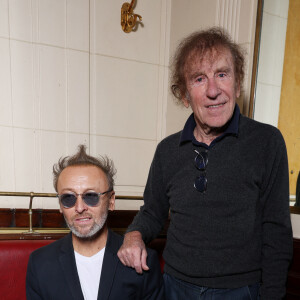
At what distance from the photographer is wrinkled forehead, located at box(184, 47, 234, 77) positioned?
1279 millimetres

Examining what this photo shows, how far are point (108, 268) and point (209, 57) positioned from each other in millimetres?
1148

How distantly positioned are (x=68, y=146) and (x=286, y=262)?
7.75 feet

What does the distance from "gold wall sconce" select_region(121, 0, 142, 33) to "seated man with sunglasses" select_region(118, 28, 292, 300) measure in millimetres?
1922

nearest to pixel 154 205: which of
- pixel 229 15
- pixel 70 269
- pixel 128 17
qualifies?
pixel 70 269

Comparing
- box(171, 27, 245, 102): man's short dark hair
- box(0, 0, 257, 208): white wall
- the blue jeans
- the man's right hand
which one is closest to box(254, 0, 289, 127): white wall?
box(0, 0, 257, 208): white wall

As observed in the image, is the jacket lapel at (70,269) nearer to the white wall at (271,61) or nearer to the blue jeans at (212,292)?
the blue jeans at (212,292)

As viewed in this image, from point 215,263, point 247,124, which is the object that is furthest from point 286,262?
point 247,124

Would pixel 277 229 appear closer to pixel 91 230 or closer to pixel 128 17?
pixel 91 230

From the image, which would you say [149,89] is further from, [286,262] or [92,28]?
[286,262]

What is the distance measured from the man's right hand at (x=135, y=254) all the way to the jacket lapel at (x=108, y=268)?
0.13 meters

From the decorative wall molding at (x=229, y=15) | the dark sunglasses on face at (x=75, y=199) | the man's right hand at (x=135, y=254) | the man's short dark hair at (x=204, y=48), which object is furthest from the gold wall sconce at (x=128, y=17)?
the man's right hand at (x=135, y=254)

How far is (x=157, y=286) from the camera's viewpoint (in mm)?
1490

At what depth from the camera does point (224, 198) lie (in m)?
1.26

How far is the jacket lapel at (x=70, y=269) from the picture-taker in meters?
1.44
